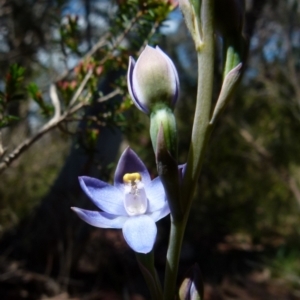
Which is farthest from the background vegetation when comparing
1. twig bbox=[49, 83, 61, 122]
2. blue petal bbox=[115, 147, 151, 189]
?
blue petal bbox=[115, 147, 151, 189]

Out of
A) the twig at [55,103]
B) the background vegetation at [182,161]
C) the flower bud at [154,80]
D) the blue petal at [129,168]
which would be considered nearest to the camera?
the flower bud at [154,80]

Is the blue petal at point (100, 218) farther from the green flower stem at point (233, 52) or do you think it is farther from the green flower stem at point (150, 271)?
the green flower stem at point (233, 52)

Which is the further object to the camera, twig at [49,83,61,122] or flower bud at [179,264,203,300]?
twig at [49,83,61,122]

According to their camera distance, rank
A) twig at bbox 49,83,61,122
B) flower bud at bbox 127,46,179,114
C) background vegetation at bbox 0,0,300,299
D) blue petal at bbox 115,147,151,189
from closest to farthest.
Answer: flower bud at bbox 127,46,179,114 → blue petal at bbox 115,147,151,189 → twig at bbox 49,83,61,122 → background vegetation at bbox 0,0,300,299

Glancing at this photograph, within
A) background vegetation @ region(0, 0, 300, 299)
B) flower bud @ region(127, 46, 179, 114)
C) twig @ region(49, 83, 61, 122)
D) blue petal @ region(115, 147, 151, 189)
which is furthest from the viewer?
background vegetation @ region(0, 0, 300, 299)

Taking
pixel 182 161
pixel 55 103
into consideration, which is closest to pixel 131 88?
pixel 55 103

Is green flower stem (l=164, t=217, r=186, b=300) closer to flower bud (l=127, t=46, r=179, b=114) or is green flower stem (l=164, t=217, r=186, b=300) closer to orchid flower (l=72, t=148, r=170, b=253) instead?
orchid flower (l=72, t=148, r=170, b=253)

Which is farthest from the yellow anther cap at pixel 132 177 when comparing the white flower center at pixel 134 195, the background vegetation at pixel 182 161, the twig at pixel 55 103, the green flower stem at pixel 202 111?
the background vegetation at pixel 182 161

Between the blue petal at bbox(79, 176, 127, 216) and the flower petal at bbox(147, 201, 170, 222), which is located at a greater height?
the blue petal at bbox(79, 176, 127, 216)

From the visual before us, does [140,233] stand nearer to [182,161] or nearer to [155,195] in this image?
[155,195]
